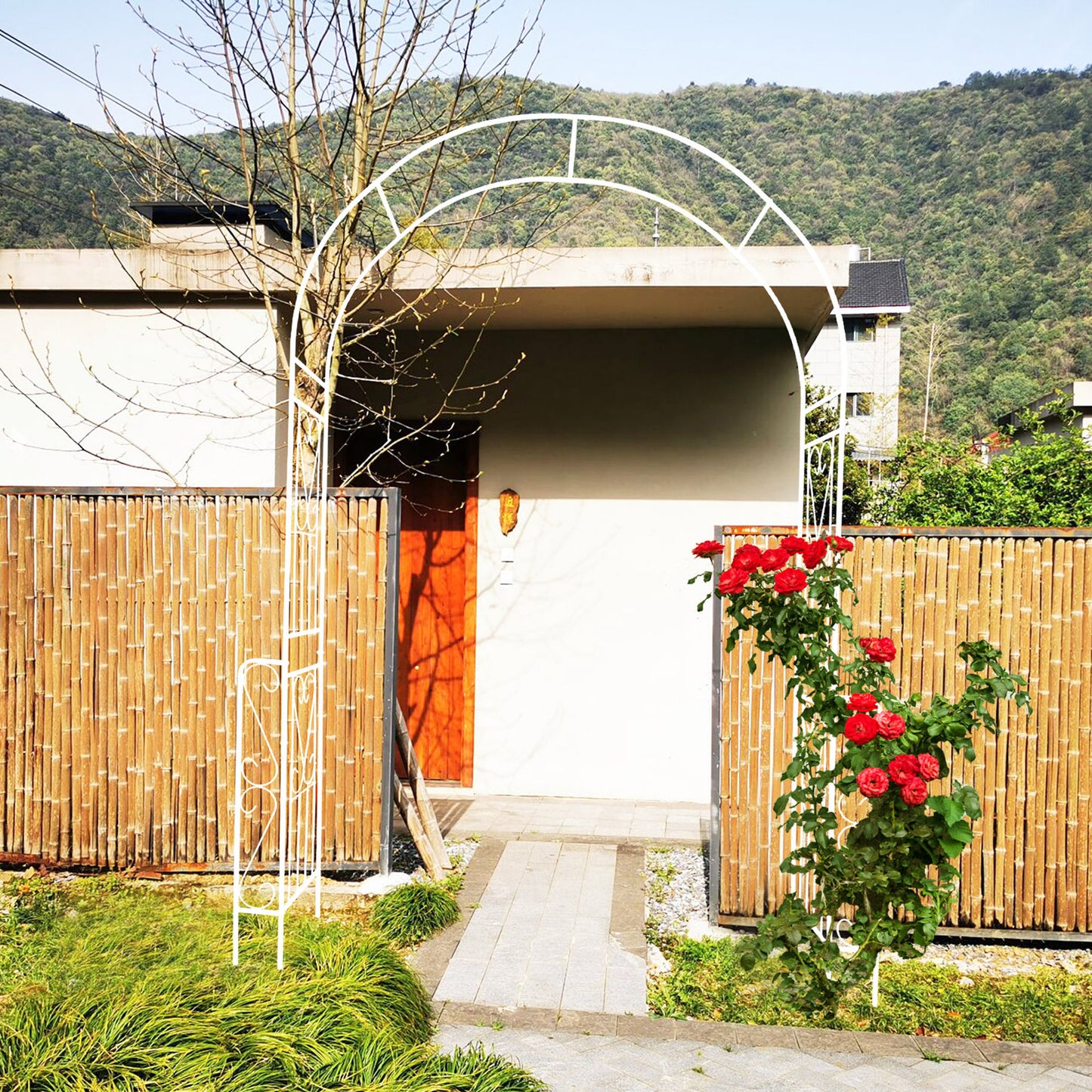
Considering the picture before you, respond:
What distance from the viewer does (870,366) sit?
3275 centimetres

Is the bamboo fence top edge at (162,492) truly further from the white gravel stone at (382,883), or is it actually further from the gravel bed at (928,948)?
the gravel bed at (928,948)

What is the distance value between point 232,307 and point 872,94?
39.1 meters

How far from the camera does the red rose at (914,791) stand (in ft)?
9.96

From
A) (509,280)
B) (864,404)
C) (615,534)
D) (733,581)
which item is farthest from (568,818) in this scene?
(864,404)

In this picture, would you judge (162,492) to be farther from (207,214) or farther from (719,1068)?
(719,1068)

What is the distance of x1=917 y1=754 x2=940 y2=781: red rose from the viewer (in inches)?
122

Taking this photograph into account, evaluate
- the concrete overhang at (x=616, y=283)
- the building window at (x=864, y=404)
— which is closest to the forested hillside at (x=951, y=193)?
the building window at (x=864, y=404)

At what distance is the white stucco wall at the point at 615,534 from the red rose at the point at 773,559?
3411 millimetres

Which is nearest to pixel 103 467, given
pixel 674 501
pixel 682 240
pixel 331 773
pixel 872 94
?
pixel 331 773

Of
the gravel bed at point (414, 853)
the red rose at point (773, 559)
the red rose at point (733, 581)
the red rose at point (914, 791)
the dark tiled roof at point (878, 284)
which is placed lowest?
the gravel bed at point (414, 853)

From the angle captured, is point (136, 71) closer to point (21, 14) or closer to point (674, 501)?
point (674, 501)

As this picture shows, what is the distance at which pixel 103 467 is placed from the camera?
634 cm

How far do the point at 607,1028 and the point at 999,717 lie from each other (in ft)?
7.32

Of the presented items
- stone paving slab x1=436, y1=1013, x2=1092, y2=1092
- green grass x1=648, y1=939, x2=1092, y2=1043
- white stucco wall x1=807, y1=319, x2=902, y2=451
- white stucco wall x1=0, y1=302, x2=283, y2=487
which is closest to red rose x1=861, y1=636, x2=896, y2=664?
green grass x1=648, y1=939, x2=1092, y2=1043
